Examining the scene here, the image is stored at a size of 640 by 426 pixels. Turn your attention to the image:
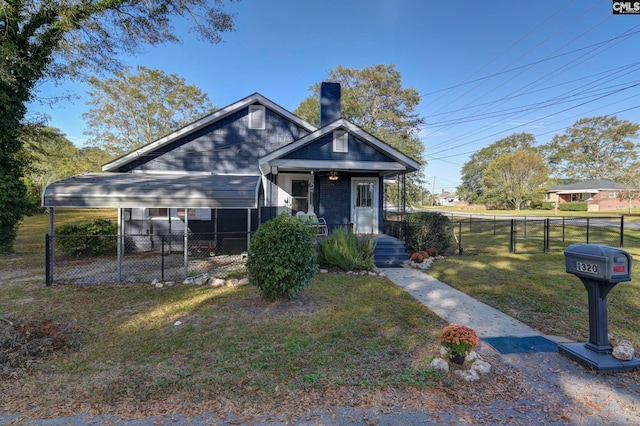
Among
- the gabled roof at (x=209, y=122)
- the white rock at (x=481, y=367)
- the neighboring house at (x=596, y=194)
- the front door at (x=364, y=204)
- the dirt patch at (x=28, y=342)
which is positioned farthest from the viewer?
the neighboring house at (x=596, y=194)

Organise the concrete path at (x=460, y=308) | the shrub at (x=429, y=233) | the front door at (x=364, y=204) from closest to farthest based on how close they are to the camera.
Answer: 1. the concrete path at (x=460, y=308)
2. the shrub at (x=429, y=233)
3. the front door at (x=364, y=204)

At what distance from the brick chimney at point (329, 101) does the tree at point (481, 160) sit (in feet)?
168

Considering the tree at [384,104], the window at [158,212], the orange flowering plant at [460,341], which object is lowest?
the orange flowering plant at [460,341]

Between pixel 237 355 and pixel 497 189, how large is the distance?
5227cm

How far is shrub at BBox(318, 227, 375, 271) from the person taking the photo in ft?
26.3

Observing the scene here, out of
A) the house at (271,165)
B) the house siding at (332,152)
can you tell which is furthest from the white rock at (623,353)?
the house siding at (332,152)

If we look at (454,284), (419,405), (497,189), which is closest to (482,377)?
(419,405)

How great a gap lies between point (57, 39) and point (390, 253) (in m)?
13.1

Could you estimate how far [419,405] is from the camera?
2.67 metres

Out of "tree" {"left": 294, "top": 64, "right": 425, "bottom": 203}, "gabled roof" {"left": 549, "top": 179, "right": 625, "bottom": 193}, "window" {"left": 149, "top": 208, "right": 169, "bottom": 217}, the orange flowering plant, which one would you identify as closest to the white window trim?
"window" {"left": 149, "top": 208, "right": 169, "bottom": 217}

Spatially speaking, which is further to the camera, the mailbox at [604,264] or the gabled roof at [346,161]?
the gabled roof at [346,161]

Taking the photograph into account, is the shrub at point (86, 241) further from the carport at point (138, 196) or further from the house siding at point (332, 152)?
the house siding at point (332, 152)

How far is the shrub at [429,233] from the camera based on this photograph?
10578 millimetres

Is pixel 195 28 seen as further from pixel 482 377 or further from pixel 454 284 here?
pixel 482 377
